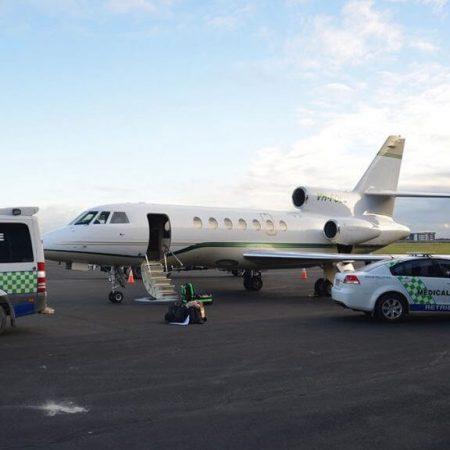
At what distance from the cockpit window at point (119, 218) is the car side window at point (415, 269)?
29.4 feet

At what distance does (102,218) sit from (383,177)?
44.0 feet

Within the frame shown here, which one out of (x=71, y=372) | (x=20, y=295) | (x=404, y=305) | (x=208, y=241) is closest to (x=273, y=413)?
(x=71, y=372)

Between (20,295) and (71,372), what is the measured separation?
3.29 metres

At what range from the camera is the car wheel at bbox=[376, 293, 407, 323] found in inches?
503

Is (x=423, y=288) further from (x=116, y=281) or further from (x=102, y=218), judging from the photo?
(x=102, y=218)

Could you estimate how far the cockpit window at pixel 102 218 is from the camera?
18250 mm

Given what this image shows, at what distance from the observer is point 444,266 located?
1308 centimetres

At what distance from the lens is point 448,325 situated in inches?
492

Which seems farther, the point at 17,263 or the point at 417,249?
the point at 417,249

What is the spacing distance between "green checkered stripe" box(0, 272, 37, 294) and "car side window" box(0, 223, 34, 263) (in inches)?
10.3

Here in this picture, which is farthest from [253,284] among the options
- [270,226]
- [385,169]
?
[385,169]

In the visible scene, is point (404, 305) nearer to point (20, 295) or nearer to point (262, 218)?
point (20, 295)

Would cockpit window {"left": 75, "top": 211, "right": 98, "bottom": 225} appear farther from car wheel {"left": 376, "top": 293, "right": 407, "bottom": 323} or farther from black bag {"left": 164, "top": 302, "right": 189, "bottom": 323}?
car wheel {"left": 376, "top": 293, "right": 407, "bottom": 323}

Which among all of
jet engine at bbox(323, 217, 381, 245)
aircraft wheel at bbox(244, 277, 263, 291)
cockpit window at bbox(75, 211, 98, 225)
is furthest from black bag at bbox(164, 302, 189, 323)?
jet engine at bbox(323, 217, 381, 245)
